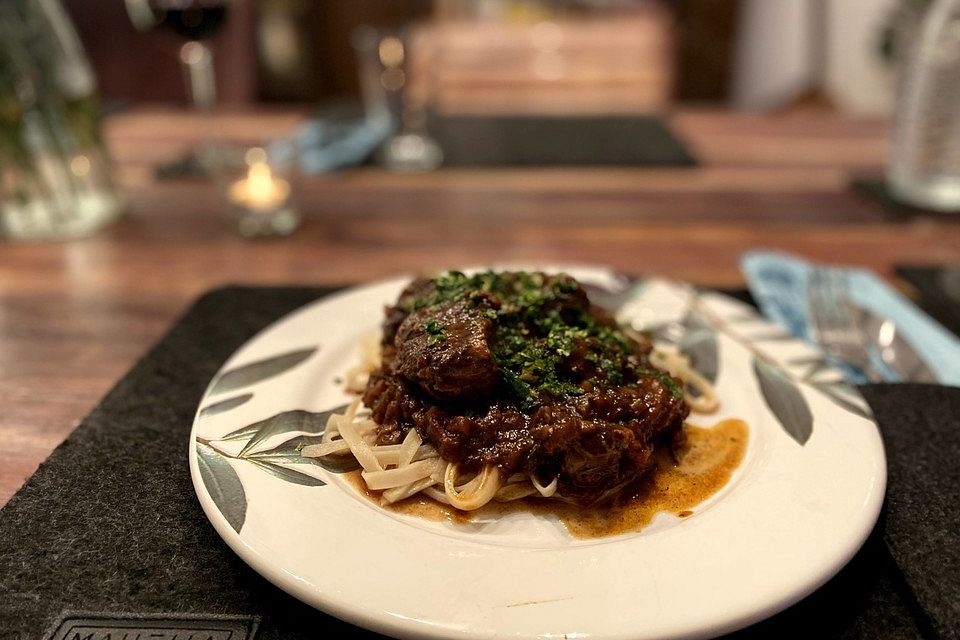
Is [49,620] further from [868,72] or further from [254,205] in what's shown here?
[868,72]

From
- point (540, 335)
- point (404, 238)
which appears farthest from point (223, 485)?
point (404, 238)

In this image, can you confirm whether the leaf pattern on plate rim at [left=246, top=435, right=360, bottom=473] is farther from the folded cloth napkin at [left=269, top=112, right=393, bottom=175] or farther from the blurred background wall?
the blurred background wall

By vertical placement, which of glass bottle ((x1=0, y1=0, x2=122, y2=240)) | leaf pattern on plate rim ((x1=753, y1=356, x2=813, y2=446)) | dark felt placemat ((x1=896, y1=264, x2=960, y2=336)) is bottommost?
dark felt placemat ((x1=896, y1=264, x2=960, y2=336))

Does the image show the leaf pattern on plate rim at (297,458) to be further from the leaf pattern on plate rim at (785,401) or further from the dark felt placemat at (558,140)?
the dark felt placemat at (558,140)

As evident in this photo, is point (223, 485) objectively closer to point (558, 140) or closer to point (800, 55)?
point (558, 140)

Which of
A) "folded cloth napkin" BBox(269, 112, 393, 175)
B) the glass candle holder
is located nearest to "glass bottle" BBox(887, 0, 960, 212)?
"folded cloth napkin" BBox(269, 112, 393, 175)

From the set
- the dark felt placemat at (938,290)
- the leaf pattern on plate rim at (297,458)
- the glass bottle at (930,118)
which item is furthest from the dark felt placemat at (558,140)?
the leaf pattern on plate rim at (297,458)
